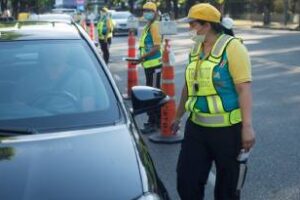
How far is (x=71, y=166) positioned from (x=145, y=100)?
1.21 m

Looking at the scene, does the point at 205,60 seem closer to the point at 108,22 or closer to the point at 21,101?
the point at 21,101

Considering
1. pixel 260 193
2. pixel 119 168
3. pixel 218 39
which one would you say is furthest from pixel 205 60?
pixel 260 193

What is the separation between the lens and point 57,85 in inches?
172

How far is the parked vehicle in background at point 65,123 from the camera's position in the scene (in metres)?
3.16

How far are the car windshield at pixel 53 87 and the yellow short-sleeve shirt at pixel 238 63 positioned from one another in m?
0.82

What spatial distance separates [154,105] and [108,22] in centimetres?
1364

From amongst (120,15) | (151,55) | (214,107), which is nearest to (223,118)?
(214,107)

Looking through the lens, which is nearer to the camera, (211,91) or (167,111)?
(211,91)

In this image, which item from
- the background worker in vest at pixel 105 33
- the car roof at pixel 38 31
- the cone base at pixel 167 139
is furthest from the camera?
the background worker in vest at pixel 105 33

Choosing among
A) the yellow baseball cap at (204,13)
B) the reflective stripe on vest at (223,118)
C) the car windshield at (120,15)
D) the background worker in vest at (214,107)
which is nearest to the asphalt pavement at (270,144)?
the background worker in vest at (214,107)

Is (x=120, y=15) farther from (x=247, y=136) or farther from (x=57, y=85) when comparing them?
(x=247, y=136)

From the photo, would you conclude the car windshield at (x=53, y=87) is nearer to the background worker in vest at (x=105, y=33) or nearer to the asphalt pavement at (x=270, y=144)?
Result: the asphalt pavement at (x=270, y=144)

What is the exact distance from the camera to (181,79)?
48.2 feet

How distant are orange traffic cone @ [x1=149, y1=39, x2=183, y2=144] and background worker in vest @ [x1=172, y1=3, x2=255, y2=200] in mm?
3565
